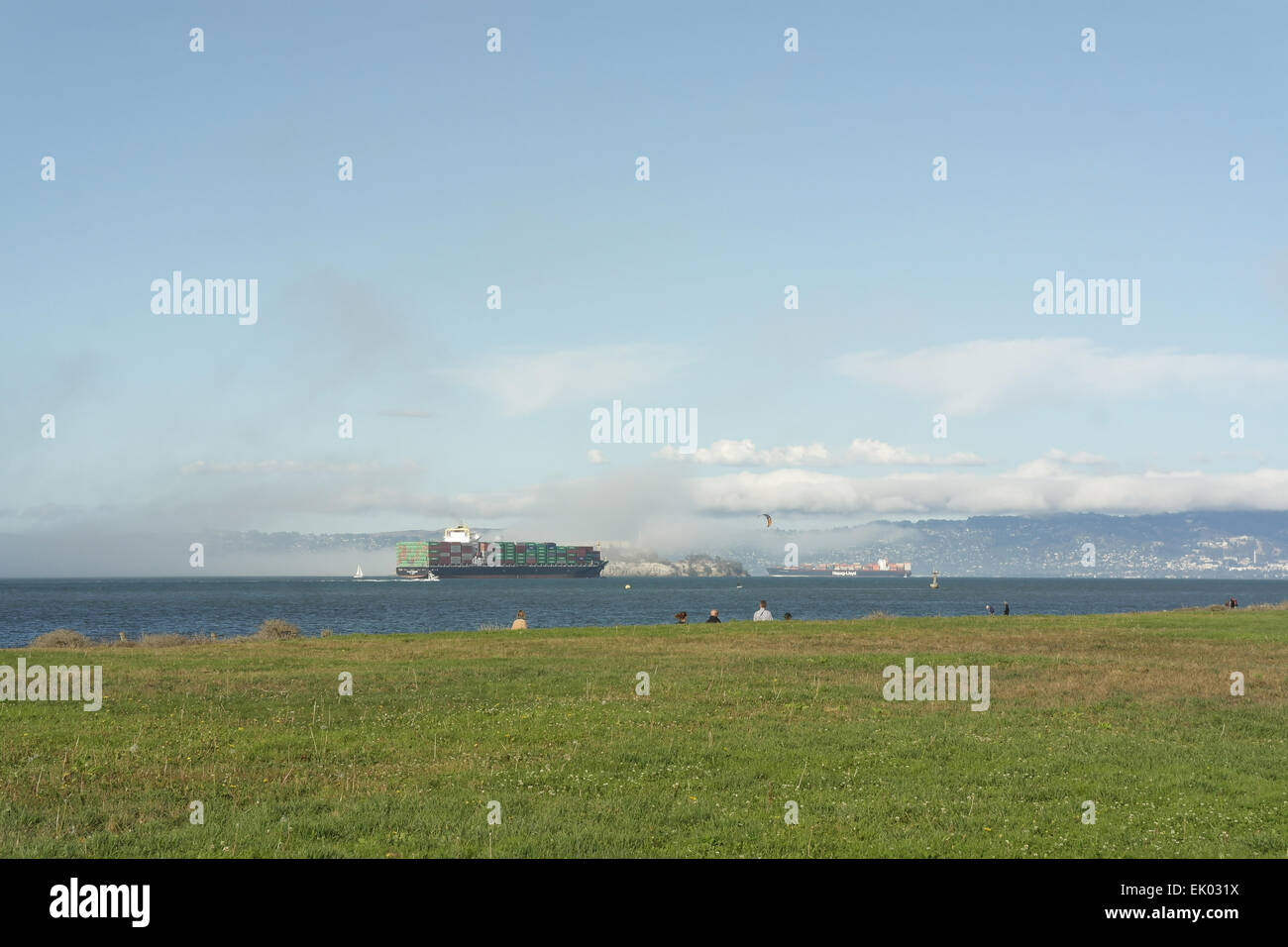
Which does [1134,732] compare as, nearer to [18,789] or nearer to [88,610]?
[18,789]

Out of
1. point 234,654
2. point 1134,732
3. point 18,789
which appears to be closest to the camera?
point 18,789

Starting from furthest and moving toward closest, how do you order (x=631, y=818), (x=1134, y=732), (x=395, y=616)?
(x=395, y=616) → (x=1134, y=732) → (x=631, y=818)

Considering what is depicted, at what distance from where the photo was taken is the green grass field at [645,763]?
12047mm

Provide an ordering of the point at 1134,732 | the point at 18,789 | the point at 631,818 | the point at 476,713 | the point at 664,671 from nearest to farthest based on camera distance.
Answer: the point at 631,818 → the point at 18,789 → the point at 1134,732 → the point at 476,713 → the point at 664,671

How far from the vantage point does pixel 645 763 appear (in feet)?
53.2

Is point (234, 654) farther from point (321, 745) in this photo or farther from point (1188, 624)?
point (1188, 624)

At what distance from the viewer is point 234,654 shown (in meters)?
34.6

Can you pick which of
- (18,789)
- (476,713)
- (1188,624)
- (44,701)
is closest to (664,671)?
(476,713)

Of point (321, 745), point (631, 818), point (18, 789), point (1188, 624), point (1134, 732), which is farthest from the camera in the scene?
point (1188, 624)

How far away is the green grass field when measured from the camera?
12047 mm

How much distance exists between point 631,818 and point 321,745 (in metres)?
7.25
